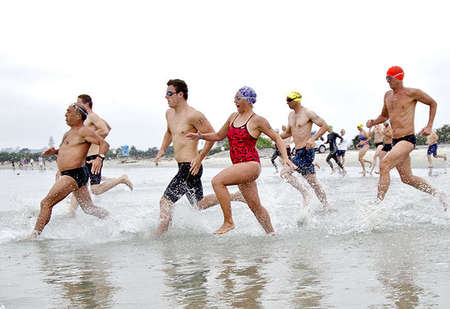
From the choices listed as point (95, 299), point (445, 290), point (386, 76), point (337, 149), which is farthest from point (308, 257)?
point (337, 149)

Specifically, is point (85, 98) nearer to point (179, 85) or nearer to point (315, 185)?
point (179, 85)

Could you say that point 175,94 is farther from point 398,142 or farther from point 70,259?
point 398,142

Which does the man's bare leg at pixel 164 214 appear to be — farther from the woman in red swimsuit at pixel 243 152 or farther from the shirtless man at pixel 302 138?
the shirtless man at pixel 302 138

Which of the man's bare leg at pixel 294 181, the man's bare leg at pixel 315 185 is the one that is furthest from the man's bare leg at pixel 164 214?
the man's bare leg at pixel 315 185

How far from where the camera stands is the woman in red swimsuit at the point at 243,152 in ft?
19.5

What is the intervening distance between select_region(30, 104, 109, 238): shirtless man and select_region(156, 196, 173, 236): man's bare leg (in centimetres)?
87

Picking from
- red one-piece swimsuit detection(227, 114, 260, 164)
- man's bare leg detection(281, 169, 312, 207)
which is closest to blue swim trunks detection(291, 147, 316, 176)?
man's bare leg detection(281, 169, 312, 207)

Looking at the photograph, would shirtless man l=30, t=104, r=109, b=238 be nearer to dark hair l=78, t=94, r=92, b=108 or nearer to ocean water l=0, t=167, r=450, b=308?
ocean water l=0, t=167, r=450, b=308

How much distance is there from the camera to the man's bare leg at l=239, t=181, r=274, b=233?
242 inches

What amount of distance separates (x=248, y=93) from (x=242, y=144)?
552mm

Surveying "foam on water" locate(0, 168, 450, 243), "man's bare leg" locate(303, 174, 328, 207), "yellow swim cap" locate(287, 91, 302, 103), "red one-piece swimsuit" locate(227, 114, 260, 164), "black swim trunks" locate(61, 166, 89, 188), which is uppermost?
"yellow swim cap" locate(287, 91, 302, 103)

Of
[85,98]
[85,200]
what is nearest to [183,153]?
[85,200]

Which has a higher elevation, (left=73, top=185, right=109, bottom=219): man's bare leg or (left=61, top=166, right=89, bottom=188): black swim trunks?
(left=61, top=166, right=89, bottom=188): black swim trunks

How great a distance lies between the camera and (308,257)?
16.5 feet
